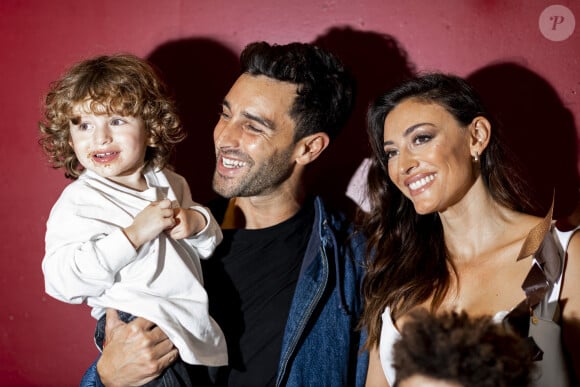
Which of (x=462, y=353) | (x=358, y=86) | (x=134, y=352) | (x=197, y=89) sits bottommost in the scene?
(x=134, y=352)

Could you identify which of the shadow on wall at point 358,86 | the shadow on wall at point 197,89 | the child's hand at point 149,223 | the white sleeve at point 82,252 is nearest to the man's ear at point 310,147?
the shadow on wall at point 358,86

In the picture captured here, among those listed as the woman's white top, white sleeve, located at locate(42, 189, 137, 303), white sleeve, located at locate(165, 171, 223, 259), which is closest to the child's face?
white sleeve, located at locate(42, 189, 137, 303)

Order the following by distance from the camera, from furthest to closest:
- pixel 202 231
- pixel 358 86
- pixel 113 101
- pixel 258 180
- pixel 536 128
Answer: pixel 358 86 < pixel 536 128 < pixel 258 180 < pixel 202 231 < pixel 113 101

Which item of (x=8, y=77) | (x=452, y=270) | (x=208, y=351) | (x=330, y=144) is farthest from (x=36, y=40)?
(x=452, y=270)

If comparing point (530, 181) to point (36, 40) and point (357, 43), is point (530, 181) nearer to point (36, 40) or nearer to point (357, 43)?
point (357, 43)

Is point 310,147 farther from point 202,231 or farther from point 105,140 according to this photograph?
point 105,140

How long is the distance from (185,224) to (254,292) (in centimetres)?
44

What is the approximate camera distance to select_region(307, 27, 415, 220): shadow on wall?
2713 millimetres

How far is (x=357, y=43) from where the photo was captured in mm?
2734

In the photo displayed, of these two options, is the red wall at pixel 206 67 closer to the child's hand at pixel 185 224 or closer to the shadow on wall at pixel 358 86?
the shadow on wall at pixel 358 86

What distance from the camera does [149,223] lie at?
6.74 feet

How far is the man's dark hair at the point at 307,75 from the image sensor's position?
2.51 metres

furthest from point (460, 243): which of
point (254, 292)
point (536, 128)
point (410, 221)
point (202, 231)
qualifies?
point (202, 231)

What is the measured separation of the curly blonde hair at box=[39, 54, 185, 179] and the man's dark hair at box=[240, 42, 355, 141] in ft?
1.31
